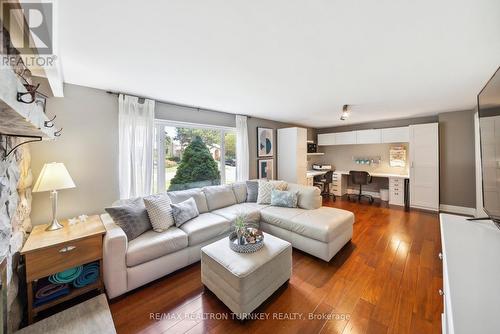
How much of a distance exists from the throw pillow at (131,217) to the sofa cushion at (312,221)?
166 centimetres

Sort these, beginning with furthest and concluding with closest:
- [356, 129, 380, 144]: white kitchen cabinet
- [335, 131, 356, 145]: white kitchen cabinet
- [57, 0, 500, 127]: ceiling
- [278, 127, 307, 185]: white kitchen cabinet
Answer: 1. [335, 131, 356, 145]: white kitchen cabinet
2. [356, 129, 380, 144]: white kitchen cabinet
3. [278, 127, 307, 185]: white kitchen cabinet
4. [57, 0, 500, 127]: ceiling

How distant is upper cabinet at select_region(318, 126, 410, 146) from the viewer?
15.2 ft

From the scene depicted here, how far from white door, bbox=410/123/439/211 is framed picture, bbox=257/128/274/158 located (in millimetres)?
3313

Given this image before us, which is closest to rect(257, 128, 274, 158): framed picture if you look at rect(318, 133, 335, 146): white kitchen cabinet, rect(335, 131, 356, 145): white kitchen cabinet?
rect(318, 133, 335, 146): white kitchen cabinet

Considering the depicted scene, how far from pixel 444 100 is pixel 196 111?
14.1 feet

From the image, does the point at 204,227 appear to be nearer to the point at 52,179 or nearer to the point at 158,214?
the point at 158,214

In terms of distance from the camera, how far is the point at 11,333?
134 cm

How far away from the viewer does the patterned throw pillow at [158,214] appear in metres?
2.23

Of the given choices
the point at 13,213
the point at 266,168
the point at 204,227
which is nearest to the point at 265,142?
the point at 266,168

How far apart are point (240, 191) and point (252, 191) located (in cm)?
23

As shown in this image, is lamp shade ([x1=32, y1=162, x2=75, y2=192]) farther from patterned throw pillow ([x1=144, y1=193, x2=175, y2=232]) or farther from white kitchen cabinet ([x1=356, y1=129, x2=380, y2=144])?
white kitchen cabinet ([x1=356, y1=129, x2=380, y2=144])

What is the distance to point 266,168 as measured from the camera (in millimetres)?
4781

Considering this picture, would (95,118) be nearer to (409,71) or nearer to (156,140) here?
(156,140)

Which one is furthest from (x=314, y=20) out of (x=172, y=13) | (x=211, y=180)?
(x=211, y=180)
